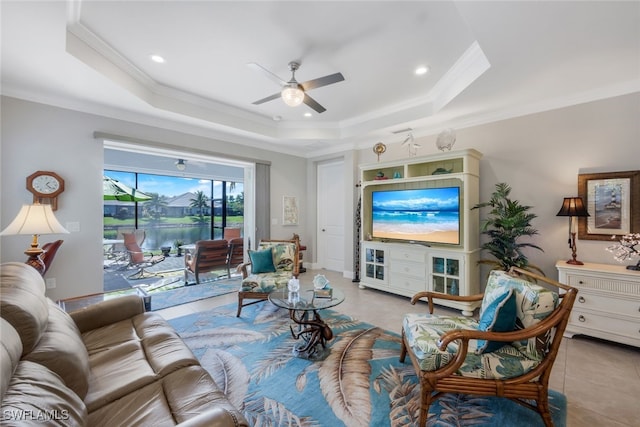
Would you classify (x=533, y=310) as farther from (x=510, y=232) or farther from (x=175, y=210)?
(x=175, y=210)

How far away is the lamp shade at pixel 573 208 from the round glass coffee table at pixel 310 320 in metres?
2.69

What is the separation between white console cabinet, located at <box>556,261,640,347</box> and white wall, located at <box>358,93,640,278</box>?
52cm

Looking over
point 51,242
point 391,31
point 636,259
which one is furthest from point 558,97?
point 51,242

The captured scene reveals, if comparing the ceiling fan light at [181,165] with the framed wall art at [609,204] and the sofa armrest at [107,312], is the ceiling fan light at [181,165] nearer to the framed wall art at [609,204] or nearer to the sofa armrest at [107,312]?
the sofa armrest at [107,312]

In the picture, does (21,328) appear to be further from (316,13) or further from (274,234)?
(274,234)

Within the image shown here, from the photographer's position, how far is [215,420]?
962 millimetres

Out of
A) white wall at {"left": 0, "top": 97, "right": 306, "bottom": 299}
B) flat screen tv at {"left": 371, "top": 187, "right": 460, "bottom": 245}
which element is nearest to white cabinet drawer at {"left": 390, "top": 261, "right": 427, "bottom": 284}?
flat screen tv at {"left": 371, "top": 187, "right": 460, "bottom": 245}

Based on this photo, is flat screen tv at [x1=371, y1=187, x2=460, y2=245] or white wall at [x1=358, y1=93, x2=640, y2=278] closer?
white wall at [x1=358, y1=93, x2=640, y2=278]

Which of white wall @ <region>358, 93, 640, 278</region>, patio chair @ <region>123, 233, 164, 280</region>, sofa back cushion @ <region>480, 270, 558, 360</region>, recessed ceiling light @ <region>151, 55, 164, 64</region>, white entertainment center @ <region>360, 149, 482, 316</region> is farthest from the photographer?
patio chair @ <region>123, 233, 164, 280</region>

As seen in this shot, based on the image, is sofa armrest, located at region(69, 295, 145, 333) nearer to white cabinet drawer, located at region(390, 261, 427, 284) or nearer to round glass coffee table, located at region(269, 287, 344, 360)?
round glass coffee table, located at region(269, 287, 344, 360)

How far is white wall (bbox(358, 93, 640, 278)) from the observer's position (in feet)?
9.57

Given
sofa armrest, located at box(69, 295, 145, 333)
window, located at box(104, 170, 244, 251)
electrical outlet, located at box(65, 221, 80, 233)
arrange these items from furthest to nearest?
window, located at box(104, 170, 244, 251) < electrical outlet, located at box(65, 221, 80, 233) < sofa armrest, located at box(69, 295, 145, 333)

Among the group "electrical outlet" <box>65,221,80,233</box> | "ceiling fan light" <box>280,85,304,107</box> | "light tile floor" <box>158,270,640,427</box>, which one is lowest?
"light tile floor" <box>158,270,640,427</box>

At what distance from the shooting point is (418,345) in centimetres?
→ 177
